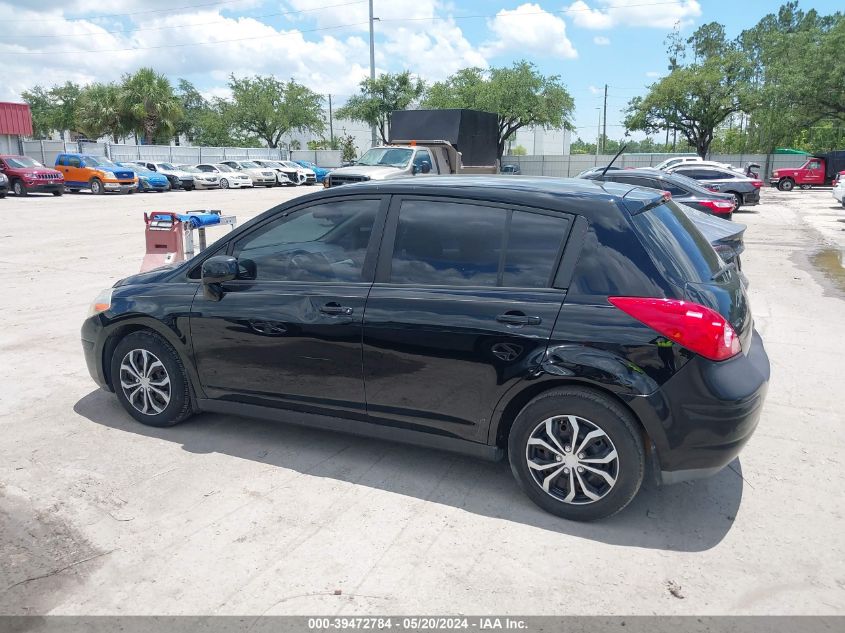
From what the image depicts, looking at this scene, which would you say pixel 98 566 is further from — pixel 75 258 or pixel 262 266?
pixel 75 258

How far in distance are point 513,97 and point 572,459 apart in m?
50.0

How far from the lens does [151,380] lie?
4.64 metres

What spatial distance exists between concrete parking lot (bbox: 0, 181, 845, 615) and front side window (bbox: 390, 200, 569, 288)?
3.98 ft

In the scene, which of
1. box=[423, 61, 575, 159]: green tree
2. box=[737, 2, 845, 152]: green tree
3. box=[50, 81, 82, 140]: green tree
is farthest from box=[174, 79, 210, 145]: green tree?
box=[737, 2, 845, 152]: green tree

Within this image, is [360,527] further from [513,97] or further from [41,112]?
[41,112]

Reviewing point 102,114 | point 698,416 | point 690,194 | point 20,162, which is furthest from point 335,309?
point 102,114

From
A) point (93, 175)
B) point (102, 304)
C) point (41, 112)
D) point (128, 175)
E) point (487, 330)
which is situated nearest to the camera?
point (487, 330)

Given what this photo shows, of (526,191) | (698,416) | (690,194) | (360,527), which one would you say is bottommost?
A: (360,527)

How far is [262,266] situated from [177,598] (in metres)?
2.07

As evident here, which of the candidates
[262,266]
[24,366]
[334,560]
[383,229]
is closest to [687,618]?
[334,560]

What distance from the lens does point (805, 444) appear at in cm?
441

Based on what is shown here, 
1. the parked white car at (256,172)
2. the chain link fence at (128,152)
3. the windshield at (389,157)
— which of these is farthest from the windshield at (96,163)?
the windshield at (389,157)

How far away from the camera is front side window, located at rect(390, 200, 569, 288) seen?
3.55m

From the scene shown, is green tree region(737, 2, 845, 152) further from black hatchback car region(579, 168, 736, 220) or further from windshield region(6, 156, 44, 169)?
windshield region(6, 156, 44, 169)
